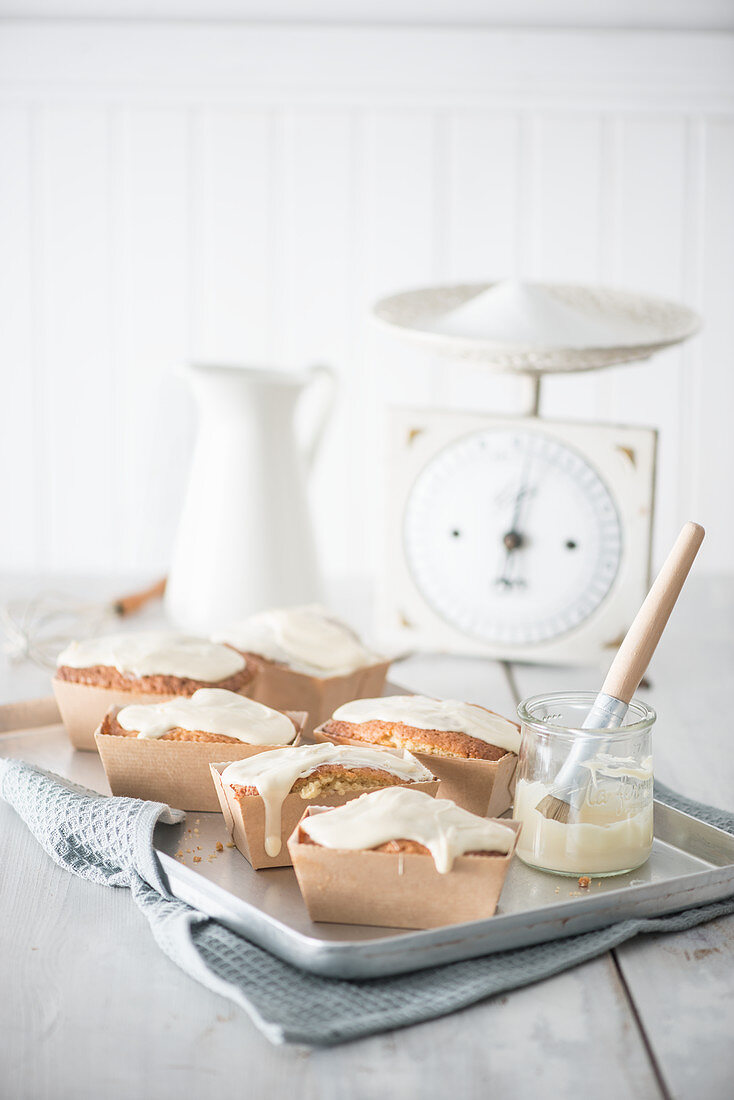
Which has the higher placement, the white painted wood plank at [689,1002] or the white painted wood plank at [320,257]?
the white painted wood plank at [320,257]

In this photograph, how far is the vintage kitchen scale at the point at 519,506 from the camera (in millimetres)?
1264

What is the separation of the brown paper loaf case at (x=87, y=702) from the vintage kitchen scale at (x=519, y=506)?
0.38m

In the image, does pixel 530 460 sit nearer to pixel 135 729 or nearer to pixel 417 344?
pixel 417 344

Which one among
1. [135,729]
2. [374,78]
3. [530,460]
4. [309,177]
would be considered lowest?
[135,729]

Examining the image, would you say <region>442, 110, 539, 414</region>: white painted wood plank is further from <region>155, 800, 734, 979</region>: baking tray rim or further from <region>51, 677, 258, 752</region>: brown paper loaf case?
<region>155, 800, 734, 979</region>: baking tray rim

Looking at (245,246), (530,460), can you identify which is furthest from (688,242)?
(530,460)

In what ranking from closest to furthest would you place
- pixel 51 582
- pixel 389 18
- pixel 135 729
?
pixel 135 729 → pixel 51 582 → pixel 389 18

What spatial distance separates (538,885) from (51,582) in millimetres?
1256

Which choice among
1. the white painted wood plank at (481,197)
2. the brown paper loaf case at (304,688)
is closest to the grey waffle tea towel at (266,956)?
the brown paper loaf case at (304,688)

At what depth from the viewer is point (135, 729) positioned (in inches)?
33.2

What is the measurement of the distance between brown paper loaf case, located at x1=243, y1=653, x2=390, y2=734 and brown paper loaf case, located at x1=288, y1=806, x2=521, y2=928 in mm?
388

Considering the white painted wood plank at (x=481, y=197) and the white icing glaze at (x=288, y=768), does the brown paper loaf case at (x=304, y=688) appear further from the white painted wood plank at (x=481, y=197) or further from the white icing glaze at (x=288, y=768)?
the white painted wood plank at (x=481, y=197)

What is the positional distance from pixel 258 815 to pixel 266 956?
10 cm

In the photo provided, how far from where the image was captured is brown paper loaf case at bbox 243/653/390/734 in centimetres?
105
